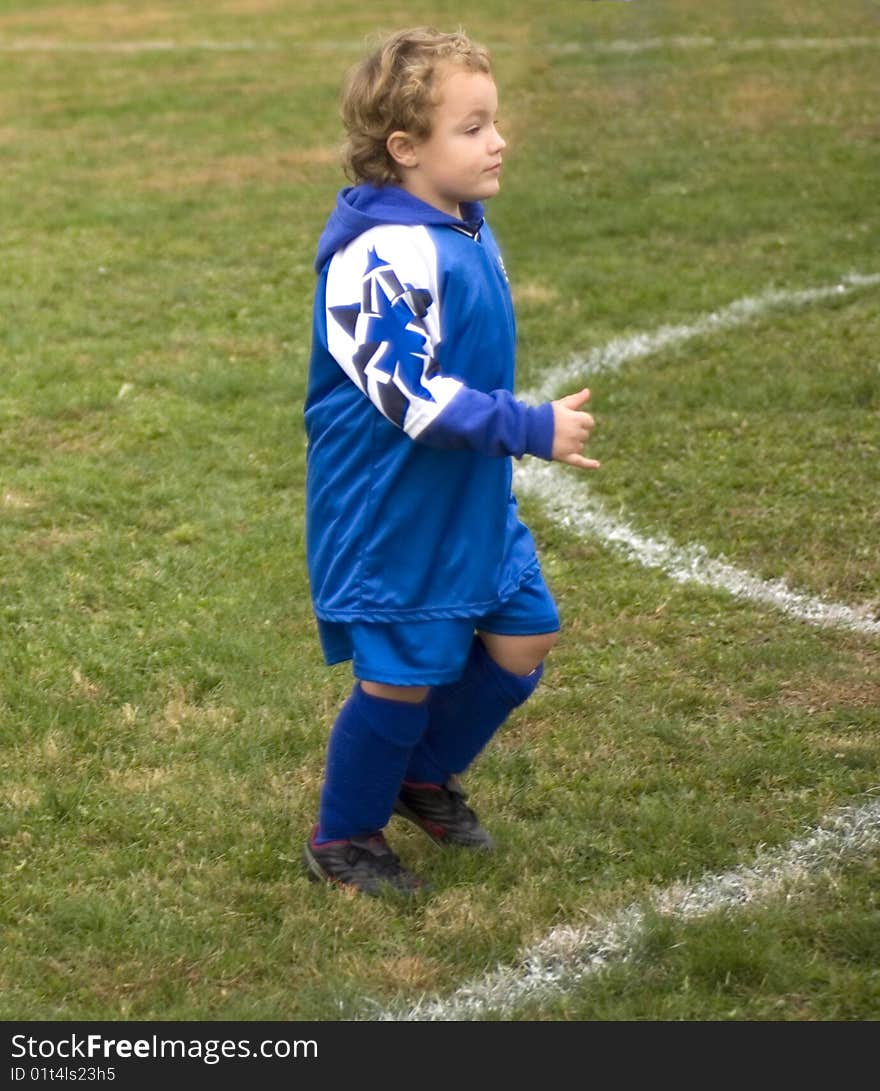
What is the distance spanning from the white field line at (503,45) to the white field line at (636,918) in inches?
350

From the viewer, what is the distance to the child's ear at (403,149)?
2949 millimetres

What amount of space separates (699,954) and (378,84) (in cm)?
160

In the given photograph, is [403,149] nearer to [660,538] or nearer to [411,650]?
[411,650]

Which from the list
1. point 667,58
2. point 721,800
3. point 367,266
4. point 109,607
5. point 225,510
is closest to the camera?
point 367,266

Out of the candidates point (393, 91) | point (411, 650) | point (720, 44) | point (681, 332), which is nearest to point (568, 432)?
point (411, 650)

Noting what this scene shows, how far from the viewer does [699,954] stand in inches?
118

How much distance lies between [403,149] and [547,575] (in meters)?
2.06

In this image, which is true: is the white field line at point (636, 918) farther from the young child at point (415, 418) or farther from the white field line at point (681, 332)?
the white field line at point (681, 332)

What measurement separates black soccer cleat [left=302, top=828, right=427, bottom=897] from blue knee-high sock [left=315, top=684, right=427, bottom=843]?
23 millimetres

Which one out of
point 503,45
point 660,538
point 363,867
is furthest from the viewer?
point 503,45

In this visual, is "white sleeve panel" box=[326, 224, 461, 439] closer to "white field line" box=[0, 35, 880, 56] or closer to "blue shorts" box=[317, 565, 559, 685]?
"blue shorts" box=[317, 565, 559, 685]

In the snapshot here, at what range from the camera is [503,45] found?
44.9 feet

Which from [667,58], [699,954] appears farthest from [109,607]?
[667,58]
